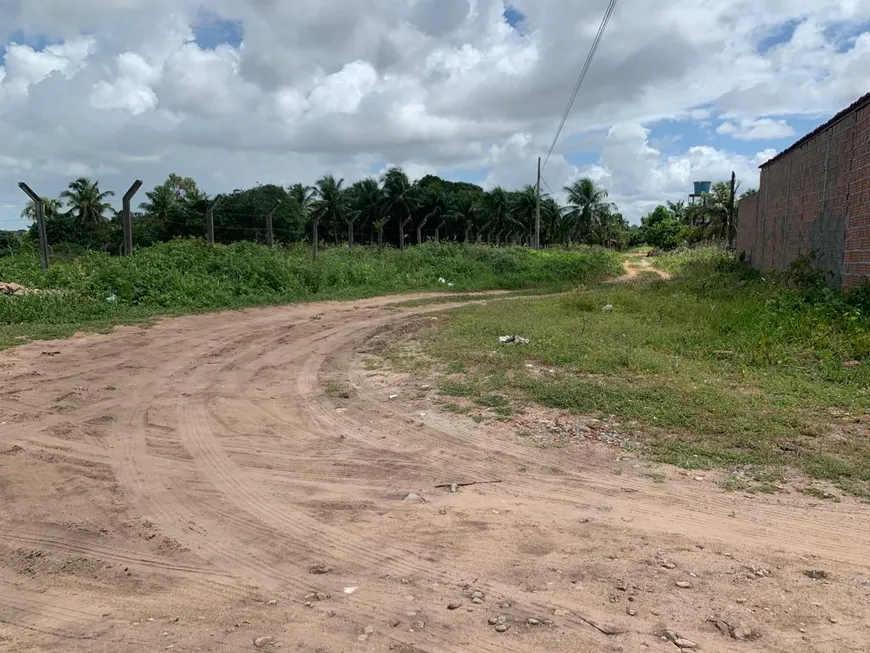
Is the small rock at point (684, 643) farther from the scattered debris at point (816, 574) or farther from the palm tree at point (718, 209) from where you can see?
the palm tree at point (718, 209)

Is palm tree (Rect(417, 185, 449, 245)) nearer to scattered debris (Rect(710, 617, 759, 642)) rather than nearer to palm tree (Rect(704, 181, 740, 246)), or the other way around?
palm tree (Rect(704, 181, 740, 246))

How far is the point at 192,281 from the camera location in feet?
44.5

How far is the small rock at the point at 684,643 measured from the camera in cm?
241

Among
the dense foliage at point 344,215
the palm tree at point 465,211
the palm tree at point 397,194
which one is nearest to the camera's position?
the dense foliage at point 344,215

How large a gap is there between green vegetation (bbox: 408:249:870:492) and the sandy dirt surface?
0.68 meters

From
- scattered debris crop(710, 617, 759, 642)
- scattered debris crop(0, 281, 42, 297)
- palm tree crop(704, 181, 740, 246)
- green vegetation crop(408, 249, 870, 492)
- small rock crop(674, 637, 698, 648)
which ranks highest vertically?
palm tree crop(704, 181, 740, 246)

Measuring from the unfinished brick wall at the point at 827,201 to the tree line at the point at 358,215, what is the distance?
59.4 feet

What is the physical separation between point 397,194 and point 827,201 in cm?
3941

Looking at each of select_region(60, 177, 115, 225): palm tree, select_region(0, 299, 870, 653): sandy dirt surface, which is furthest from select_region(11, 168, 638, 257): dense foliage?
select_region(0, 299, 870, 653): sandy dirt surface

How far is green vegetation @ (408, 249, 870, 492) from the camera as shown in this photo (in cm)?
474

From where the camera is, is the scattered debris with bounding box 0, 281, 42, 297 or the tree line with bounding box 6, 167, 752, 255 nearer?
the scattered debris with bounding box 0, 281, 42, 297

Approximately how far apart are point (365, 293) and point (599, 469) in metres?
13.1

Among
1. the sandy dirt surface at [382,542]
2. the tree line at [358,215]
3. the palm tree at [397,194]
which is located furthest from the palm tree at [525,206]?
the sandy dirt surface at [382,542]

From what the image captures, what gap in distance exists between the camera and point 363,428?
5.33m
